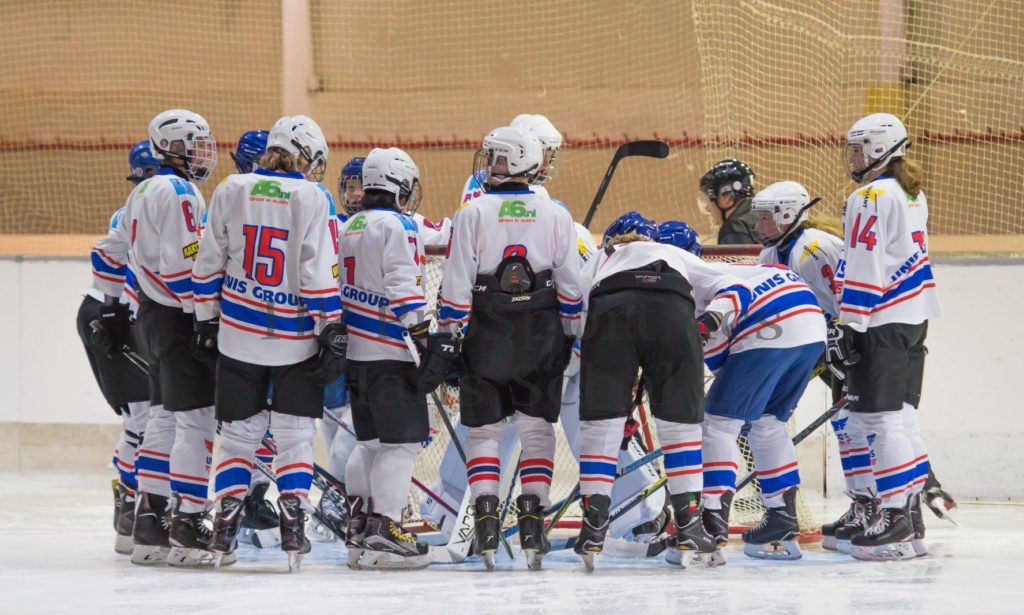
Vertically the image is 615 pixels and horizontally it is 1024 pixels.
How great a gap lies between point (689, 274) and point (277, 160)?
1378 millimetres

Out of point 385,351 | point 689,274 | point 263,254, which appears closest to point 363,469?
point 385,351

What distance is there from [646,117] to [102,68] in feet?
12.5

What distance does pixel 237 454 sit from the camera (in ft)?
13.1

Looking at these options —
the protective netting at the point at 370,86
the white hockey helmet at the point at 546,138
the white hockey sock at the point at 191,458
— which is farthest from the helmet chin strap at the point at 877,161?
the protective netting at the point at 370,86

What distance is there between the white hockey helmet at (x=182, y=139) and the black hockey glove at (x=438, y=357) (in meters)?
1.00

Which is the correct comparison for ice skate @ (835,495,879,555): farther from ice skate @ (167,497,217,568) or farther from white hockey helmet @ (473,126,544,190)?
ice skate @ (167,497,217,568)

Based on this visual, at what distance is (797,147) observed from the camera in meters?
7.69

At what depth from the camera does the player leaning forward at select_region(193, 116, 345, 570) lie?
3.94 m

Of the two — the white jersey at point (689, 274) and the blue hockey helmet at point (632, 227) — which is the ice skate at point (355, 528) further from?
the blue hockey helmet at point (632, 227)

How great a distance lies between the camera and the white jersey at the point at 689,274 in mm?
4082

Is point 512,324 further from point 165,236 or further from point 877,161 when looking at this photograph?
point 877,161

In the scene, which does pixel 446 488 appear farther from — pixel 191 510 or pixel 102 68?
pixel 102 68

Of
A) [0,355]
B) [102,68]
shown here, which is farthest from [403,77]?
[0,355]

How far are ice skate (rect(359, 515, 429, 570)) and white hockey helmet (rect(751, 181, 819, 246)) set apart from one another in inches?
66.9
